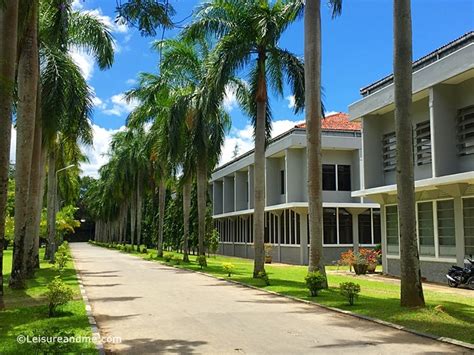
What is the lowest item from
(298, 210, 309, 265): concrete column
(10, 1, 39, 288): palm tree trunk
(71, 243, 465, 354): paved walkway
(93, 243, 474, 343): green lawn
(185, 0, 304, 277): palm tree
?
(71, 243, 465, 354): paved walkway

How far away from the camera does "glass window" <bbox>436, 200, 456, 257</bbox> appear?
18828 mm

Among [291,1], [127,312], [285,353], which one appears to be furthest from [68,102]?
[285,353]

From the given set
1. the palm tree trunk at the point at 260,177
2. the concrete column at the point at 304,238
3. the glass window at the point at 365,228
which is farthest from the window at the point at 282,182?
the palm tree trunk at the point at 260,177

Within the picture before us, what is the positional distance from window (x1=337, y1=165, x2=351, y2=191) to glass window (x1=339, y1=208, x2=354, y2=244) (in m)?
1.67

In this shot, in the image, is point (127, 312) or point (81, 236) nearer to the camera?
point (127, 312)

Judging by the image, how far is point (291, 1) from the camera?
62.2 feet

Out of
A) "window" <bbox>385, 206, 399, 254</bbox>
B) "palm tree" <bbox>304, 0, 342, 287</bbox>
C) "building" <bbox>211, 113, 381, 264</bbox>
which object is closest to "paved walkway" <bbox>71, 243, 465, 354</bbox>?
"palm tree" <bbox>304, 0, 342, 287</bbox>

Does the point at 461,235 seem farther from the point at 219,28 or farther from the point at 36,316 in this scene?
the point at 36,316

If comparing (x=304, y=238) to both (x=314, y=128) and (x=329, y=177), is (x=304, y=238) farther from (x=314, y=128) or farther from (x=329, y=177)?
(x=314, y=128)

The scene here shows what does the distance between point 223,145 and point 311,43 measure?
12.8m

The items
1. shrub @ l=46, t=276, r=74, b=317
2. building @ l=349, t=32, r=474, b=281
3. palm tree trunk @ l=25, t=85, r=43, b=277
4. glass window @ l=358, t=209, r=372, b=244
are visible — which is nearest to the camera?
shrub @ l=46, t=276, r=74, b=317

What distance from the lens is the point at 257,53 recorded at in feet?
66.4

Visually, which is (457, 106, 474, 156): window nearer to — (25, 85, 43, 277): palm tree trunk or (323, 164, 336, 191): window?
(25, 85, 43, 277): palm tree trunk

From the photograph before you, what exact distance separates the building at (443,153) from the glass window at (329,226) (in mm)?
9465
